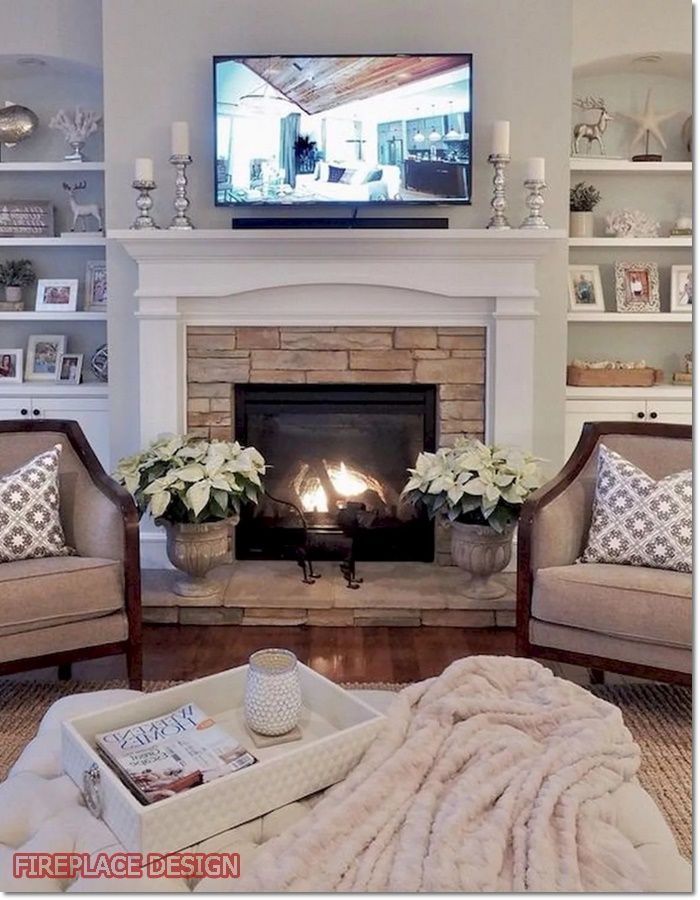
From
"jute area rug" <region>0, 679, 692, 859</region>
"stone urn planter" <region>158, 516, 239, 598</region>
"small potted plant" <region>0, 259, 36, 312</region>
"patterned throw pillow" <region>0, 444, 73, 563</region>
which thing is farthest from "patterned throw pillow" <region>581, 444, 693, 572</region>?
"small potted plant" <region>0, 259, 36, 312</region>

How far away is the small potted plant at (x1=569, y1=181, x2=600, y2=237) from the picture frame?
2419 mm

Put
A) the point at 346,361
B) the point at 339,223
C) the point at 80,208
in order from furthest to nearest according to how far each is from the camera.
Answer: the point at 80,208 < the point at 346,361 < the point at 339,223

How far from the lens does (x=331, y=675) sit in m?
3.18

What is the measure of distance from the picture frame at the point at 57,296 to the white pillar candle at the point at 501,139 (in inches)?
85.0

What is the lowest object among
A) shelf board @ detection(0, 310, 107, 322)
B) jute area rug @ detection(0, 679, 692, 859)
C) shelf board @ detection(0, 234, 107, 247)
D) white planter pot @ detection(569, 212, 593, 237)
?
jute area rug @ detection(0, 679, 692, 859)

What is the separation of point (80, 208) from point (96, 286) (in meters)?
0.37

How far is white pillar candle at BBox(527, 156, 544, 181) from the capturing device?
12.6 feet

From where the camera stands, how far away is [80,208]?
4.62m

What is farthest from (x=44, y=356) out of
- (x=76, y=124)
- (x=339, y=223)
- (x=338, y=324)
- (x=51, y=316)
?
(x=339, y=223)

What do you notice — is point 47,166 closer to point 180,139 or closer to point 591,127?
point 180,139

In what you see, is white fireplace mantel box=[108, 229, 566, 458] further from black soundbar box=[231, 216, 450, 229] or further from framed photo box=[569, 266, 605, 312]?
framed photo box=[569, 266, 605, 312]

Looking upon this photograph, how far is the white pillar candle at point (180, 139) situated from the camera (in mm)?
3846

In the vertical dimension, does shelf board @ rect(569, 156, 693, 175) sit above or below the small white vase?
above

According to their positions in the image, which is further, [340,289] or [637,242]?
[637,242]
